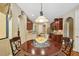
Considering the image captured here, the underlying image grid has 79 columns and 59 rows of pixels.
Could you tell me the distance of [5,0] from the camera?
1.90 m

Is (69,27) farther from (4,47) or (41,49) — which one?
(4,47)

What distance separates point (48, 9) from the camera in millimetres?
1941

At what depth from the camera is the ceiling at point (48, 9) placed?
75.3 inches

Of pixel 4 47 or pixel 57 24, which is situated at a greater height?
pixel 57 24

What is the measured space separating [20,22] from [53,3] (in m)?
0.53

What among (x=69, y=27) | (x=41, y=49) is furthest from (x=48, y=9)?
(x=41, y=49)

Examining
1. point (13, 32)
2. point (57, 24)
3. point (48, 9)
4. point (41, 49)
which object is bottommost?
point (41, 49)

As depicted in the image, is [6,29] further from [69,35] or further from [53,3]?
[69,35]

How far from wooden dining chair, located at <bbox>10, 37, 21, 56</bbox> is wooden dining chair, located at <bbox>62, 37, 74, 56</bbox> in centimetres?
62

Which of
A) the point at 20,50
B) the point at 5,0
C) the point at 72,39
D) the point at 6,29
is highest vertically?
the point at 5,0

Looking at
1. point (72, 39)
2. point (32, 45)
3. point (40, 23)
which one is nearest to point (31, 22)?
point (40, 23)

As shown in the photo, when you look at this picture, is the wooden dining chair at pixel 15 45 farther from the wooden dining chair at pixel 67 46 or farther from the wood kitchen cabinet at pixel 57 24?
the wooden dining chair at pixel 67 46

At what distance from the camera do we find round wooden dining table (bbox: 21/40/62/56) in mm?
1882

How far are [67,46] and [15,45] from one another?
72 cm
